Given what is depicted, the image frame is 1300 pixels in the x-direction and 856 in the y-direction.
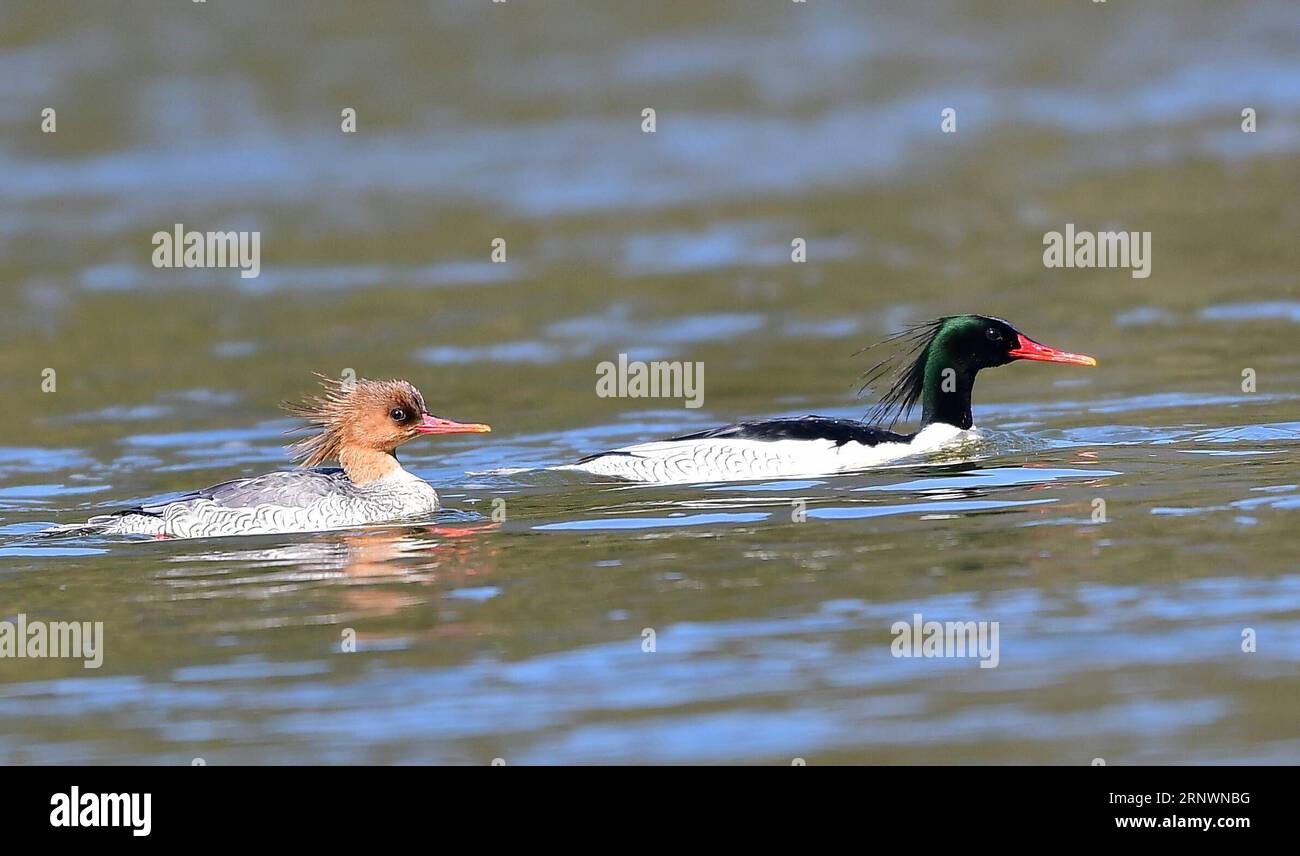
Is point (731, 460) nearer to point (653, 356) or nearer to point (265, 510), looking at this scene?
point (265, 510)

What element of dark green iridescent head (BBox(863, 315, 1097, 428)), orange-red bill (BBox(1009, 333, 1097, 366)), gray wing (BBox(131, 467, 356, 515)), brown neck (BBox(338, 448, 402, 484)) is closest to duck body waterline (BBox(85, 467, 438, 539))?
gray wing (BBox(131, 467, 356, 515))

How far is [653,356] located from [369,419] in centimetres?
629

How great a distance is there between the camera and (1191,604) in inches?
387

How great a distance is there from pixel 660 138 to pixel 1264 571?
2023 cm

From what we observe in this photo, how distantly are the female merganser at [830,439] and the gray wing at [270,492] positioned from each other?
2.24m

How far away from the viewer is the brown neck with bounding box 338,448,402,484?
13.9 metres

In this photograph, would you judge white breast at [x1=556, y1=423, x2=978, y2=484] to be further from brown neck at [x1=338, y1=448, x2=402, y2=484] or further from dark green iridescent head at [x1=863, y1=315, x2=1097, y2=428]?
brown neck at [x1=338, y1=448, x2=402, y2=484]

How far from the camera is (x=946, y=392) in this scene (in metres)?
15.6

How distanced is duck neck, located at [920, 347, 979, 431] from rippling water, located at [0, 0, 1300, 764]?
412mm

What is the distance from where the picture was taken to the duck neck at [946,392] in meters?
15.6

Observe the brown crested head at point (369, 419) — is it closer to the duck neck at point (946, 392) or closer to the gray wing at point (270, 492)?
the gray wing at point (270, 492)

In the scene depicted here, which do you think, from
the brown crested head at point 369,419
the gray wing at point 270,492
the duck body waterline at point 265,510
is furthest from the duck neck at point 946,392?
the gray wing at point 270,492
